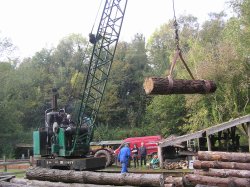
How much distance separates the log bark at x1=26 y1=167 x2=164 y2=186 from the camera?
10078 mm

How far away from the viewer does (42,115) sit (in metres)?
50.4

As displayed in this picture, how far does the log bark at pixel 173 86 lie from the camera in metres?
9.05

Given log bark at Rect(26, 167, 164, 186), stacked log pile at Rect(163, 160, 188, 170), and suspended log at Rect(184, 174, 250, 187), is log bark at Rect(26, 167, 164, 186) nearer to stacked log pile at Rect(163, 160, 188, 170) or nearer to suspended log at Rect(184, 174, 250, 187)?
suspended log at Rect(184, 174, 250, 187)

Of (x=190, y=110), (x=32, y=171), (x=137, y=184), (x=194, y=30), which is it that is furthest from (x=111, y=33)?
(x=194, y=30)

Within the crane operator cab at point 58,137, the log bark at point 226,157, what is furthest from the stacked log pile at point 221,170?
the crane operator cab at point 58,137

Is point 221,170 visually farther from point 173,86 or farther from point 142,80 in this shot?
point 142,80

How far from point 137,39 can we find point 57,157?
137 feet

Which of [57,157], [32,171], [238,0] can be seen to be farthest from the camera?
[238,0]

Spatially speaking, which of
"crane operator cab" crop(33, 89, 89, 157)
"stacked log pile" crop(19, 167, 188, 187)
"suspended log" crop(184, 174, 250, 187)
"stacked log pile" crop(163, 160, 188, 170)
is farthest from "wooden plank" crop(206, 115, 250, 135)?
"stacked log pile" crop(19, 167, 188, 187)

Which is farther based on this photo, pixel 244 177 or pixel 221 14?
pixel 221 14

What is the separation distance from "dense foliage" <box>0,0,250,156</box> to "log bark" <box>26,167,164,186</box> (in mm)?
11478

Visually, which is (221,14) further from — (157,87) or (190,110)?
(157,87)

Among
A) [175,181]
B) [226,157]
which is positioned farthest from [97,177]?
[226,157]

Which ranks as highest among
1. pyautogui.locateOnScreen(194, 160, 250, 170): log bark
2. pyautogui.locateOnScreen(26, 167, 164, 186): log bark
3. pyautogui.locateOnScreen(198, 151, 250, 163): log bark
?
pyautogui.locateOnScreen(198, 151, 250, 163): log bark
